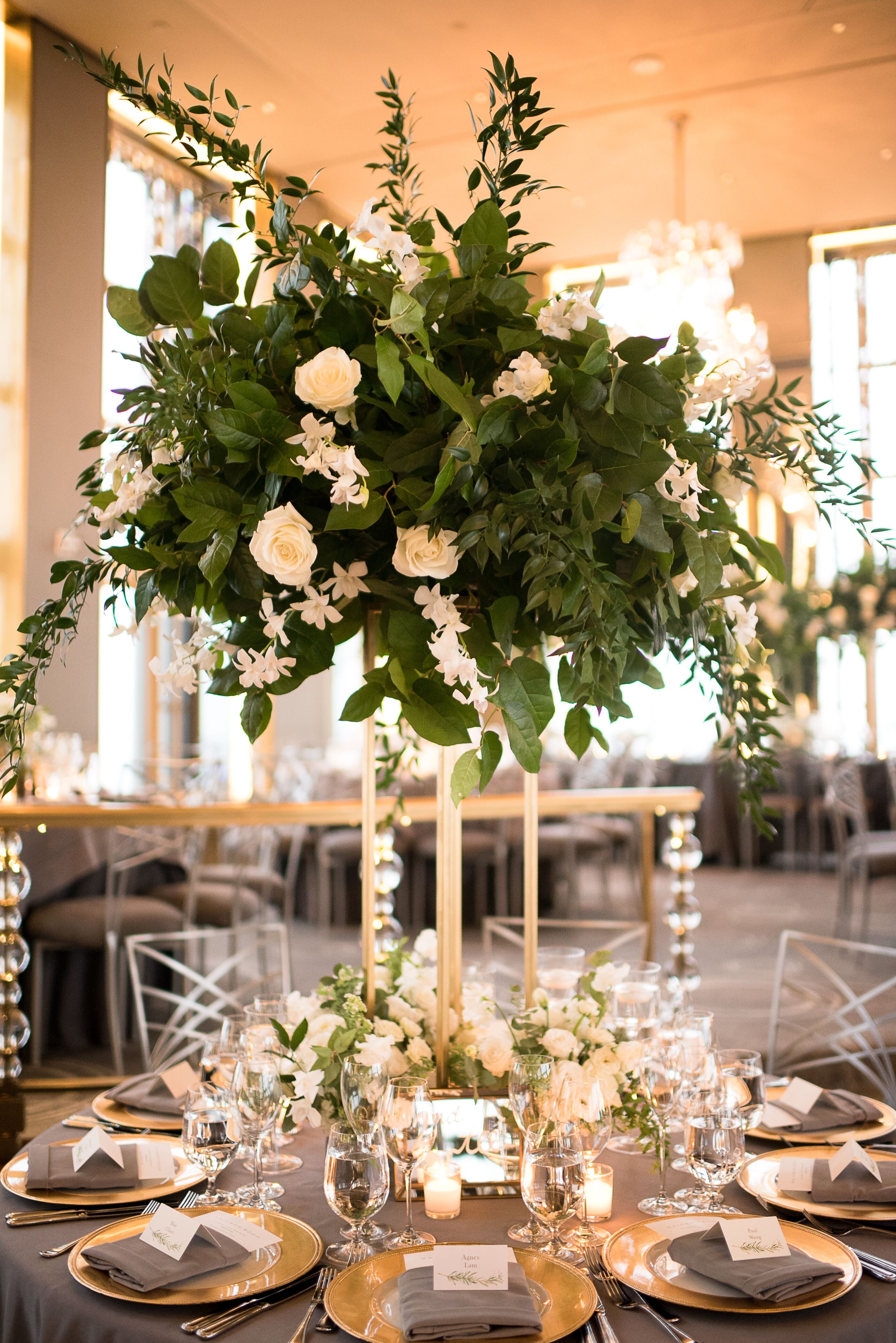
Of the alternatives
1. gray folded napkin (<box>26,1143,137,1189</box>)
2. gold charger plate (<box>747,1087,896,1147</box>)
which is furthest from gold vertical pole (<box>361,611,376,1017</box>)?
gold charger plate (<box>747,1087,896,1147</box>)

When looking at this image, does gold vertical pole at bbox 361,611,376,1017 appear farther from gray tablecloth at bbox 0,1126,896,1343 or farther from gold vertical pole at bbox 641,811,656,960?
gold vertical pole at bbox 641,811,656,960

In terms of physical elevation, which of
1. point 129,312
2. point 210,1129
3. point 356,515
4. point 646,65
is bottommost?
point 210,1129

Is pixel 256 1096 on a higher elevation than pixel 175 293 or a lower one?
lower

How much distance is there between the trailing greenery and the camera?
127cm

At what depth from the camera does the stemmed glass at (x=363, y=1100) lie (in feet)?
4.48

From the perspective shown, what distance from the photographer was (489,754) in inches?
54.6

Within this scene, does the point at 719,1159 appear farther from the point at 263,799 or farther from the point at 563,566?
the point at 263,799

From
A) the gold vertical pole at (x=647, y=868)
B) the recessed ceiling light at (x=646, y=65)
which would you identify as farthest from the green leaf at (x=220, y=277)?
the recessed ceiling light at (x=646, y=65)

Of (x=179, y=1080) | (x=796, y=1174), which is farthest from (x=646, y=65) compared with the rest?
(x=796, y=1174)

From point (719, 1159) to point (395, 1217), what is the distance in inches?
15.9

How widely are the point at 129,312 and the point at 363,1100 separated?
38.9 inches

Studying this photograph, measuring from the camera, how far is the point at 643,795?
358 cm

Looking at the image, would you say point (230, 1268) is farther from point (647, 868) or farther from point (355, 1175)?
point (647, 868)

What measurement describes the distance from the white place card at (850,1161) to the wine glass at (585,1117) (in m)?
0.33
